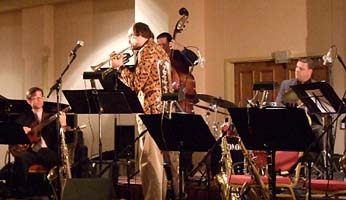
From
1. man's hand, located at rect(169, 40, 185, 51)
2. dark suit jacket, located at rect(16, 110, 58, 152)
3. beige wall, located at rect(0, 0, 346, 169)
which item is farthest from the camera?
beige wall, located at rect(0, 0, 346, 169)

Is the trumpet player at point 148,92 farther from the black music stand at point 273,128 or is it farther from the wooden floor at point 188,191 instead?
the black music stand at point 273,128

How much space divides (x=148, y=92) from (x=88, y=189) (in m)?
1.32

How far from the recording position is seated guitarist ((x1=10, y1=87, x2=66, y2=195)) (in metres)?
7.61

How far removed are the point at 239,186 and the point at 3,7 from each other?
797cm

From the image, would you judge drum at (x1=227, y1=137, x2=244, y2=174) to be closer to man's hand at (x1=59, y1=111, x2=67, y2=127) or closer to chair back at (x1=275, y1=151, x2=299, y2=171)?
chair back at (x1=275, y1=151, x2=299, y2=171)

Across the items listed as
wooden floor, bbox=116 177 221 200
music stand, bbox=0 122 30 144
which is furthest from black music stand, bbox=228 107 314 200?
music stand, bbox=0 122 30 144

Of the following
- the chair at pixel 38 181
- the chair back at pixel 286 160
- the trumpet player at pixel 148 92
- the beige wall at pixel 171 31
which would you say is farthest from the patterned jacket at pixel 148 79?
the beige wall at pixel 171 31

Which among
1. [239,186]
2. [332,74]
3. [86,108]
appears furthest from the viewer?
[332,74]

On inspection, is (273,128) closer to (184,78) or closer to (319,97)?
(319,97)

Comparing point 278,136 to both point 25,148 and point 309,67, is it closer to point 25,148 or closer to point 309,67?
point 309,67

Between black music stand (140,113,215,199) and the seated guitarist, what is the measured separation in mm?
3316

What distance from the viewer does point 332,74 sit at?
28.6 ft

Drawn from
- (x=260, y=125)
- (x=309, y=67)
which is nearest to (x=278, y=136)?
(x=260, y=125)

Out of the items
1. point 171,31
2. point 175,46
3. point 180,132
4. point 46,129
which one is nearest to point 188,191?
point 46,129
